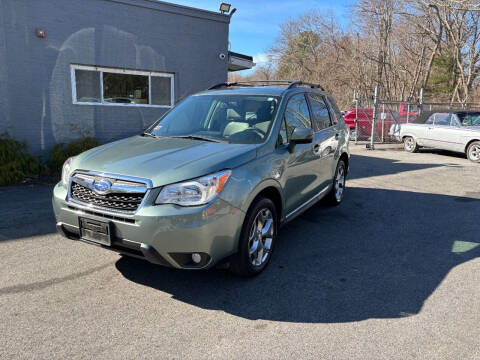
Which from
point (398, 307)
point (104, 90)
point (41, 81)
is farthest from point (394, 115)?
point (398, 307)

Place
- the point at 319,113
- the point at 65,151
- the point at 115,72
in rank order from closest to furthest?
the point at 319,113 < the point at 65,151 < the point at 115,72

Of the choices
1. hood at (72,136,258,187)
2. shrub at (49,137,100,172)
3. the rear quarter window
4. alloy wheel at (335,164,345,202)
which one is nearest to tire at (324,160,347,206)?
alloy wheel at (335,164,345,202)

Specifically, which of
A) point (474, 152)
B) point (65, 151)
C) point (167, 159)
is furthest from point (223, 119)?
point (474, 152)

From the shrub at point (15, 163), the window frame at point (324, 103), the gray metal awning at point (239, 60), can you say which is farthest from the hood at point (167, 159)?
the gray metal awning at point (239, 60)

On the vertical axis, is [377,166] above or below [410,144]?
below

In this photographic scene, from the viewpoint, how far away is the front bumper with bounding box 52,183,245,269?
9.43 feet

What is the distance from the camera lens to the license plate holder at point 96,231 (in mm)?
3025

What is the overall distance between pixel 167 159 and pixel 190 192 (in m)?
0.48

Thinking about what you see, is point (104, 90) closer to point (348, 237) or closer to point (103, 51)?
point (103, 51)

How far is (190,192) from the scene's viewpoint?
297 cm

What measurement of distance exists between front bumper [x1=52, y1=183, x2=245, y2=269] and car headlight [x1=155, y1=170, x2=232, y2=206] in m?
0.05

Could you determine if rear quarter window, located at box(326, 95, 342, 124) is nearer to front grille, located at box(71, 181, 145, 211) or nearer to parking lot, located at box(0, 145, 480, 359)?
parking lot, located at box(0, 145, 480, 359)

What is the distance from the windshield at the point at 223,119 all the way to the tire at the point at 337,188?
7.25 feet

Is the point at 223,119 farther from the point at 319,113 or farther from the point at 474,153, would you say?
the point at 474,153
